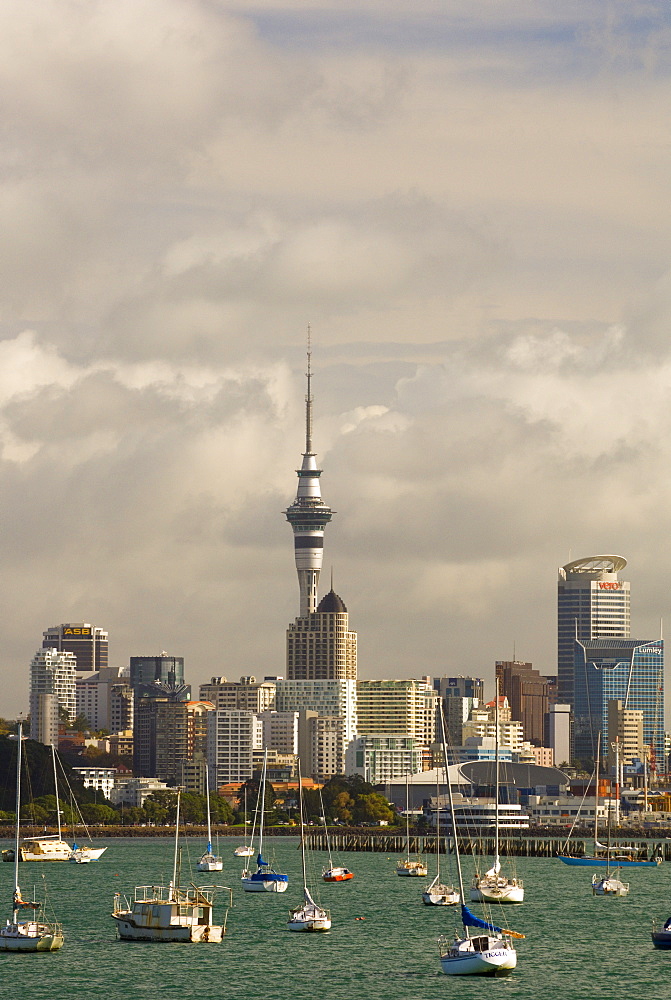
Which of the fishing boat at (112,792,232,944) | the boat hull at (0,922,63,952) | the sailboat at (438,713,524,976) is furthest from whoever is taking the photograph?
the fishing boat at (112,792,232,944)

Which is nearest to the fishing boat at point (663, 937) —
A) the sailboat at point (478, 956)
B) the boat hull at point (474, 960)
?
the sailboat at point (478, 956)

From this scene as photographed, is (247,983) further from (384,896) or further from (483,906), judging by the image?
(384,896)

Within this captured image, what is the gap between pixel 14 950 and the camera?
99.1m

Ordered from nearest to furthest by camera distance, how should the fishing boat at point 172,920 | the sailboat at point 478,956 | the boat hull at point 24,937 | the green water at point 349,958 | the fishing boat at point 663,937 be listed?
the green water at point 349,958 → the sailboat at point 478,956 → the boat hull at point 24,937 → the fishing boat at point 172,920 → the fishing boat at point 663,937

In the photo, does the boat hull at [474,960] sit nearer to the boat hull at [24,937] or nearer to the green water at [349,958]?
the green water at [349,958]

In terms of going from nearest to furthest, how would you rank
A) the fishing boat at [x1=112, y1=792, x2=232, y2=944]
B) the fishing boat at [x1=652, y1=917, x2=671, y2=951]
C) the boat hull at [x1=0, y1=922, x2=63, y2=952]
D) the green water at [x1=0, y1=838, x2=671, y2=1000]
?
the green water at [x1=0, y1=838, x2=671, y2=1000]
the boat hull at [x1=0, y1=922, x2=63, y2=952]
the fishing boat at [x1=112, y1=792, x2=232, y2=944]
the fishing boat at [x1=652, y1=917, x2=671, y2=951]

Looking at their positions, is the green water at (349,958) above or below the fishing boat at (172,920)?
below

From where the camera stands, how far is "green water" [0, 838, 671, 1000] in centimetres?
8900

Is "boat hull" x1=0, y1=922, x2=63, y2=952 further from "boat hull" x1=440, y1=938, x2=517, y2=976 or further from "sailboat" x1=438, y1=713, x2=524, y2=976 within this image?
"boat hull" x1=440, y1=938, x2=517, y2=976

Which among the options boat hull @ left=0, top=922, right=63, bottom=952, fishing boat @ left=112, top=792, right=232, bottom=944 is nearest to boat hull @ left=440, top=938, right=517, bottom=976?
fishing boat @ left=112, top=792, right=232, bottom=944

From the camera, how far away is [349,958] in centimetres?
10212

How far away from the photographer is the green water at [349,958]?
89.0 metres

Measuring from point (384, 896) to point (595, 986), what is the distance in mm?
60314

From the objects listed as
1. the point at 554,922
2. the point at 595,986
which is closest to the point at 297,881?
the point at 554,922
